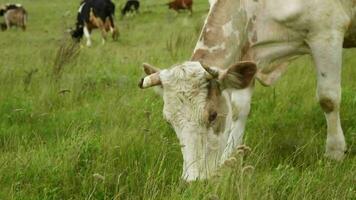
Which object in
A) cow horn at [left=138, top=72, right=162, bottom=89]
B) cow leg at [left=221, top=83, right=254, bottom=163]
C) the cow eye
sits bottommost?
cow leg at [left=221, top=83, right=254, bottom=163]

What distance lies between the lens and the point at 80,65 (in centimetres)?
852

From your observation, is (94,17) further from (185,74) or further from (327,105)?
(185,74)

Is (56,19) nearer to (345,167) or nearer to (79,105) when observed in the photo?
(79,105)

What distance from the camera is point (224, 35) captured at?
178 inches

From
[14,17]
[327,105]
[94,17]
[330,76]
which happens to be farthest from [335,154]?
[14,17]

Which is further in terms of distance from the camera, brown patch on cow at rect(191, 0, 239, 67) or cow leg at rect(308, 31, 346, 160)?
cow leg at rect(308, 31, 346, 160)

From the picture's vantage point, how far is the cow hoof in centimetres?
435

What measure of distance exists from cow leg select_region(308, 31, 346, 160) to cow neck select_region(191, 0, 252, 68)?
614 mm

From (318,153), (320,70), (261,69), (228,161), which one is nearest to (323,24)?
(320,70)

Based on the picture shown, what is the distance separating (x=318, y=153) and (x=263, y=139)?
1.57ft

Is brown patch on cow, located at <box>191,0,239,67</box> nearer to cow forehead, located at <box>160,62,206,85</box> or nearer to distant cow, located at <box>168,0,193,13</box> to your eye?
cow forehead, located at <box>160,62,206,85</box>

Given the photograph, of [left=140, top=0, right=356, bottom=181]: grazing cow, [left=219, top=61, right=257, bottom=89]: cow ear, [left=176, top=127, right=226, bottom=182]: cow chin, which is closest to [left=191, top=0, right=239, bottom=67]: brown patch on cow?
[left=140, top=0, right=356, bottom=181]: grazing cow

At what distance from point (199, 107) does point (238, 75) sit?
1.22ft

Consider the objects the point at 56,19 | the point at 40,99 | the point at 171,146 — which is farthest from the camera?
the point at 56,19
